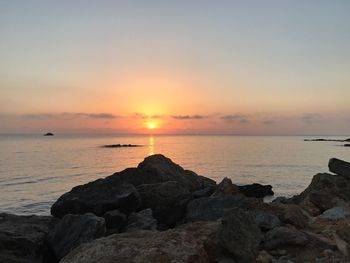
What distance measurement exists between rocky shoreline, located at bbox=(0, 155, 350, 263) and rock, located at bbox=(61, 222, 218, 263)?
0.02 m

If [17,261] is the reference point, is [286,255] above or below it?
above

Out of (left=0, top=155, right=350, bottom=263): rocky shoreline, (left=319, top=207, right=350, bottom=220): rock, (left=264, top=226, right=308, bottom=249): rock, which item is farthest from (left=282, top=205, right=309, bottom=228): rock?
(left=264, top=226, right=308, bottom=249): rock

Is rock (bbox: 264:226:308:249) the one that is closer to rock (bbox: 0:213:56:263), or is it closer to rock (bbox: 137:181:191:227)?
rock (bbox: 0:213:56:263)

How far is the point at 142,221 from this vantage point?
1570 cm

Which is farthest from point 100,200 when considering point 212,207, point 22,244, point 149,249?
point 149,249

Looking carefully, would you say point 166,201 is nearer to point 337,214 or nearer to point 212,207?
point 212,207

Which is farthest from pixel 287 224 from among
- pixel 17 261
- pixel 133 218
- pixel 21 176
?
pixel 21 176

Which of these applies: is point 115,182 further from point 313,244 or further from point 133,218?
point 313,244

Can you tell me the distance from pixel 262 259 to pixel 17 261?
814 cm

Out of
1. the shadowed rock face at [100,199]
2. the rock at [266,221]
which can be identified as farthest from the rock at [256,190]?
the rock at [266,221]

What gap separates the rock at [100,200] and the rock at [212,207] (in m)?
3.31

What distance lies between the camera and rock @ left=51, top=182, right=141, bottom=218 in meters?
17.2

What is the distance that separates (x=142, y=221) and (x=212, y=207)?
3.05 m

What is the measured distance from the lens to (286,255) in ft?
29.5
